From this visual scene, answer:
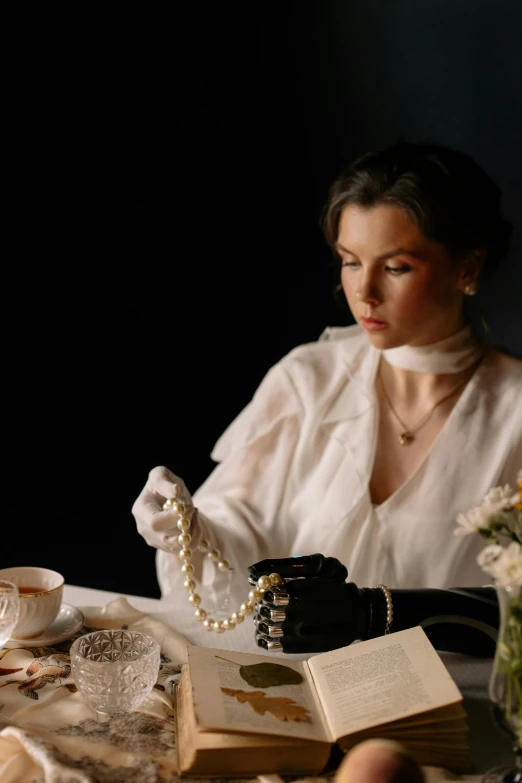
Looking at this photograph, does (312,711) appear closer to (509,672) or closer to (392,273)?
(509,672)

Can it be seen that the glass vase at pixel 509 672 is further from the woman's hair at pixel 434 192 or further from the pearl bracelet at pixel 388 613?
the woman's hair at pixel 434 192

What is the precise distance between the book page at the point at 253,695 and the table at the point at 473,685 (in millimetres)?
220

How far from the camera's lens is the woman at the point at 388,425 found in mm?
1756

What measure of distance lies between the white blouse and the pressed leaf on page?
639 millimetres

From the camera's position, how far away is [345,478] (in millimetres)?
1871

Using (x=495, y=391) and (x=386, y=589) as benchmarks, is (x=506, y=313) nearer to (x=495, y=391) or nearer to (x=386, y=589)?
(x=495, y=391)

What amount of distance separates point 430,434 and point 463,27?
99 centimetres

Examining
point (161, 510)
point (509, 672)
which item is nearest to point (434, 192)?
point (161, 510)

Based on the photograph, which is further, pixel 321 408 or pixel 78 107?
pixel 78 107

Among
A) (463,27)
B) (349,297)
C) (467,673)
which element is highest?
(463,27)

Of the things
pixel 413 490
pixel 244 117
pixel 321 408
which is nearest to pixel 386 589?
pixel 413 490

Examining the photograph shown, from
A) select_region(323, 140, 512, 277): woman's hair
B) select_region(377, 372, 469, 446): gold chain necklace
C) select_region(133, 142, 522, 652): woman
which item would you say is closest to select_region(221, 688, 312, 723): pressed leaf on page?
select_region(133, 142, 522, 652): woman

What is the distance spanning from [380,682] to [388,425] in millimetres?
852

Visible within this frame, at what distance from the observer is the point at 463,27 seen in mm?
2121
